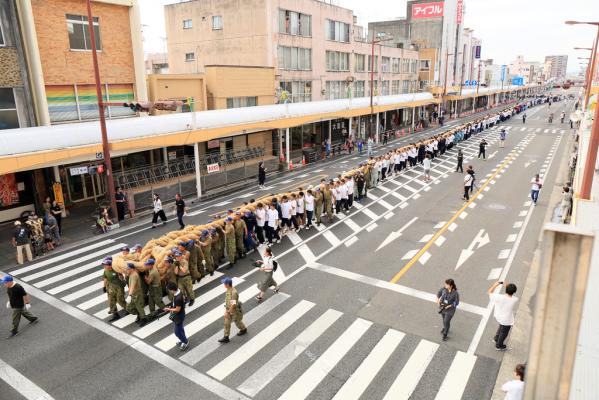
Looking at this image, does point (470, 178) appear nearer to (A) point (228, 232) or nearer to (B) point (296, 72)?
(A) point (228, 232)

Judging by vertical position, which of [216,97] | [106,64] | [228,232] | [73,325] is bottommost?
[73,325]

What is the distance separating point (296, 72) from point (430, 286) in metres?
32.4

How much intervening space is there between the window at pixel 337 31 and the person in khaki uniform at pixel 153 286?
39797 mm

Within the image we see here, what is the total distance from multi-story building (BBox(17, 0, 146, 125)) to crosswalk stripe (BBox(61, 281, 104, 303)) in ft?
39.0

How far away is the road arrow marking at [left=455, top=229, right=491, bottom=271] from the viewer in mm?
14637

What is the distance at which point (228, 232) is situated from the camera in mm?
14031

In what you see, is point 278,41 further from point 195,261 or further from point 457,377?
point 457,377

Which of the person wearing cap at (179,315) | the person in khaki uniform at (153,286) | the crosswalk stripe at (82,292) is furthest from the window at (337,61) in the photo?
the person wearing cap at (179,315)

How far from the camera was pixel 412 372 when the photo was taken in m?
8.88

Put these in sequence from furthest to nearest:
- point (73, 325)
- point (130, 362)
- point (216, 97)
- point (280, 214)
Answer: point (216, 97), point (280, 214), point (73, 325), point (130, 362)

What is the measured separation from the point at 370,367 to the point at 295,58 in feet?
120

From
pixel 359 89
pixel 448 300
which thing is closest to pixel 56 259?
pixel 448 300

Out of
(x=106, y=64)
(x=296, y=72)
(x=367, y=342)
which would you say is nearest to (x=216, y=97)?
(x=106, y=64)

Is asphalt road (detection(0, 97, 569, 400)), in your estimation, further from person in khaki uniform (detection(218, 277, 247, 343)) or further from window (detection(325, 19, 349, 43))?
window (detection(325, 19, 349, 43))
